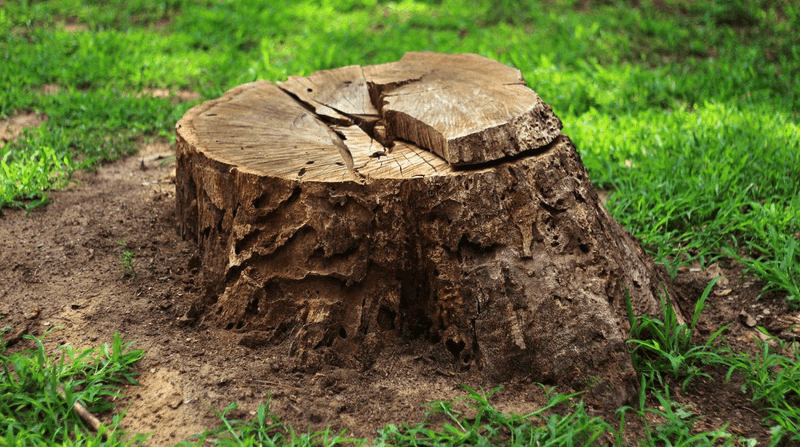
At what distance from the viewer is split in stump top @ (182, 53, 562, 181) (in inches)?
102

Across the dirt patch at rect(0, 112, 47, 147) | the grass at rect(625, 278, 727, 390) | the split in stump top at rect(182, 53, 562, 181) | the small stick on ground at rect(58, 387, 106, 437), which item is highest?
the split in stump top at rect(182, 53, 562, 181)

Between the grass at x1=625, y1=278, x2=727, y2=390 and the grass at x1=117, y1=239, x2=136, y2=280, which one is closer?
the grass at x1=625, y1=278, x2=727, y2=390

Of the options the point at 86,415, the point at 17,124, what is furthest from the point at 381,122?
the point at 17,124

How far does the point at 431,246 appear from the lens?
8.59 feet

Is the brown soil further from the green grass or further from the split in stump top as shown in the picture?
the split in stump top

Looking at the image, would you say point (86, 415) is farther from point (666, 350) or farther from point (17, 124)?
point (17, 124)

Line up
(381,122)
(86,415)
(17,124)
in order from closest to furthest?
(86,415), (381,122), (17,124)

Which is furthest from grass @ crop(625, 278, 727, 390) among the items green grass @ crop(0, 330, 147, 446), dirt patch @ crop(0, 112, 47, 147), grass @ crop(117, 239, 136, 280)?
dirt patch @ crop(0, 112, 47, 147)

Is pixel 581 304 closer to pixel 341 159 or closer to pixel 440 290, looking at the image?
pixel 440 290

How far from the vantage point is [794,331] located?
2984mm

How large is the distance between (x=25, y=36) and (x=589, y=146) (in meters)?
4.81

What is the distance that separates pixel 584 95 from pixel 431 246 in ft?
10.2

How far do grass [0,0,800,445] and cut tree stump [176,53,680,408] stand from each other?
0.25 m

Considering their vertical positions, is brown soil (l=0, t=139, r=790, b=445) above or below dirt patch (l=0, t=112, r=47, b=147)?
above
